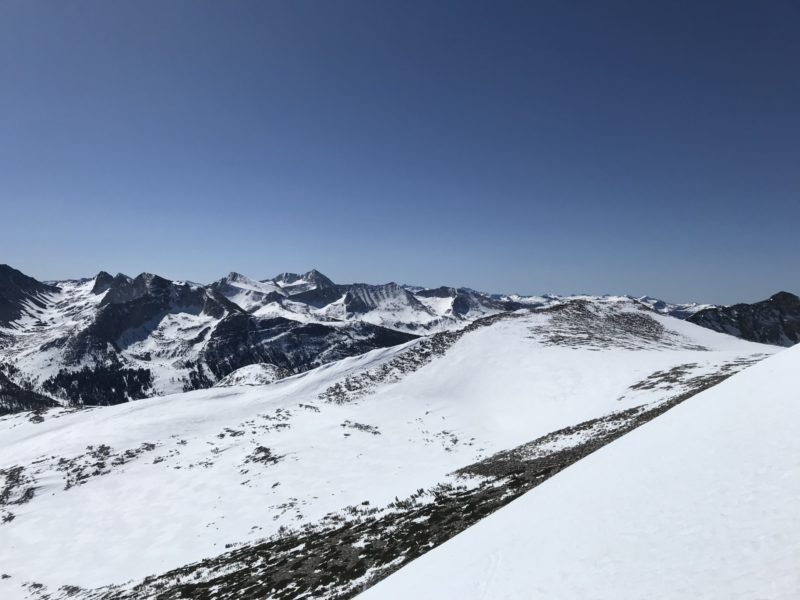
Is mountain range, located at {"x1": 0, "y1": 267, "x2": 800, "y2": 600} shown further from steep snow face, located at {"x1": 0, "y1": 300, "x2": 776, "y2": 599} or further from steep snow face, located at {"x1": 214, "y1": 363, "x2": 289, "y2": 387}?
steep snow face, located at {"x1": 214, "y1": 363, "x2": 289, "y2": 387}

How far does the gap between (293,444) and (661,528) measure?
41799 millimetres

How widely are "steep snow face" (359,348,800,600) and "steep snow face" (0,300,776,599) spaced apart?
715 cm

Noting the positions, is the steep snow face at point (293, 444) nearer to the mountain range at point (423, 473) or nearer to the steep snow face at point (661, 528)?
the mountain range at point (423, 473)

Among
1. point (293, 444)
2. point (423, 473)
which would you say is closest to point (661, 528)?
point (423, 473)

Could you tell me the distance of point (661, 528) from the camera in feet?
25.2

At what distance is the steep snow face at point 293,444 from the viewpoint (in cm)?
2766

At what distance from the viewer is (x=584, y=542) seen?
321 inches

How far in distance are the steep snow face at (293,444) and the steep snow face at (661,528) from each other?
7.15 m

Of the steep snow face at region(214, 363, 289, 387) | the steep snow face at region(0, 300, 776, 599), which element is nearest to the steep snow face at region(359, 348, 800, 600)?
the steep snow face at region(0, 300, 776, 599)

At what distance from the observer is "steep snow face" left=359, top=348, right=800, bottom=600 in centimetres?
606

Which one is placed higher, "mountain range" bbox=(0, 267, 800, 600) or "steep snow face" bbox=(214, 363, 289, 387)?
"steep snow face" bbox=(214, 363, 289, 387)

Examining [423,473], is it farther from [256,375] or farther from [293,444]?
[256,375]

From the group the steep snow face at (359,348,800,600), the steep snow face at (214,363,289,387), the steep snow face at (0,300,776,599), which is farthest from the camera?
the steep snow face at (214,363,289,387)

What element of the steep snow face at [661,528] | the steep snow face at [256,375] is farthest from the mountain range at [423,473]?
the steep snow face at [256,375]
